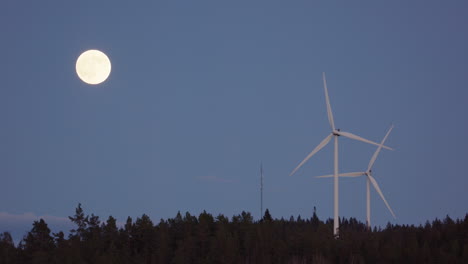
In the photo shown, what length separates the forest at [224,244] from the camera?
390 ft

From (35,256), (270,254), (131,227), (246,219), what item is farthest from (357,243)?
(35,256)

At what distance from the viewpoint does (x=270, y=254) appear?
5172 inches

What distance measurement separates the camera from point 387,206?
103938 mm

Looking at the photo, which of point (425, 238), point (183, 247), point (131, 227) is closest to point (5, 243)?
point (131, 227)

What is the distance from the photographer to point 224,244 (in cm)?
12494

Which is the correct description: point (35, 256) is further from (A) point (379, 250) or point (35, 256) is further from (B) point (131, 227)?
(A) point (379, 250)

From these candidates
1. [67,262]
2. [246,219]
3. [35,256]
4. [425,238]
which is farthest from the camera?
[246,219]

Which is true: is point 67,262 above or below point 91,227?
below

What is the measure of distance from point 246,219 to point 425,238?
131 ft

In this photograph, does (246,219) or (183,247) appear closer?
(183,247)

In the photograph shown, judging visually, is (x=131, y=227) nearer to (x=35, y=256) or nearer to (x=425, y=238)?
(x=35, y=256)

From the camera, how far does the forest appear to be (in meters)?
119

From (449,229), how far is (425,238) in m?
6.07

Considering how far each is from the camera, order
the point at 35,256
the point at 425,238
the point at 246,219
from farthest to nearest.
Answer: the point at 246,219 < the point at 425,238 < the point at 35,256
